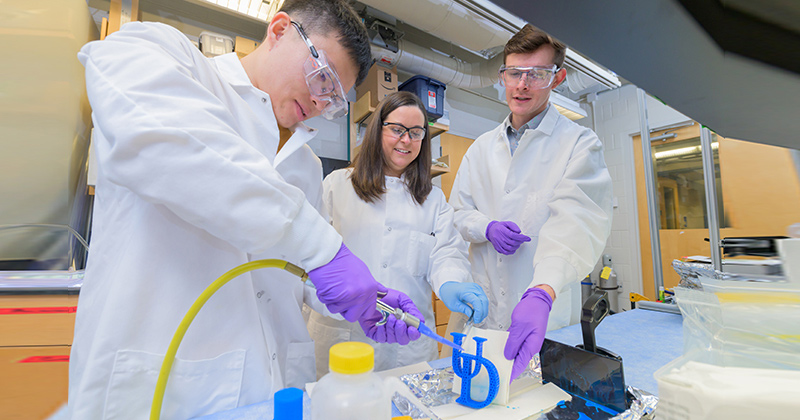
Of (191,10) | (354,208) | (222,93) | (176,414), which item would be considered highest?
(191,10)

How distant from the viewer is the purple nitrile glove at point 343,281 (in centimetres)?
68

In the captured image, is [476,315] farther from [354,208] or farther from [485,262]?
[354,208]

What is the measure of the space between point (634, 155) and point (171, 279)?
203 inches

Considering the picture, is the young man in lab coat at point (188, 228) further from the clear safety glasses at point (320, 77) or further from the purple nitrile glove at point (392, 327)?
the purple nitrile glove at point (392, 327)

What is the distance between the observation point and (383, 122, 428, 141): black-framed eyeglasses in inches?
59.5

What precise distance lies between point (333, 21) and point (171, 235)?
2.11ft

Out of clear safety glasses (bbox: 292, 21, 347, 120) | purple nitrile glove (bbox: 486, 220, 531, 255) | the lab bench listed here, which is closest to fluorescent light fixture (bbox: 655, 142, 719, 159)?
the lab bench

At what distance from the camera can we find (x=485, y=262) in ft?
5.14

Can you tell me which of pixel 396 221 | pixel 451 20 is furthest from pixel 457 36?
pixel 396 221

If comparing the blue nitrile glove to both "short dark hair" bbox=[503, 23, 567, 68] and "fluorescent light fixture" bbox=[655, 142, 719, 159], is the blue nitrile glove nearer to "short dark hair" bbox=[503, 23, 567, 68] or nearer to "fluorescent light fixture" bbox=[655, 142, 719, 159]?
"short dark hair" bbox=[503, 23, 567, 68]

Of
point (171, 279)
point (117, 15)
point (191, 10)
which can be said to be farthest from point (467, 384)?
point (191, 10)

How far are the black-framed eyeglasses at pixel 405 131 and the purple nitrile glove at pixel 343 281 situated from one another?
3.00 feet

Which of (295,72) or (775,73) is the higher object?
(295,72)

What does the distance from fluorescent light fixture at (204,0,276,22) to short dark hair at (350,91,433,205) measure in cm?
129
